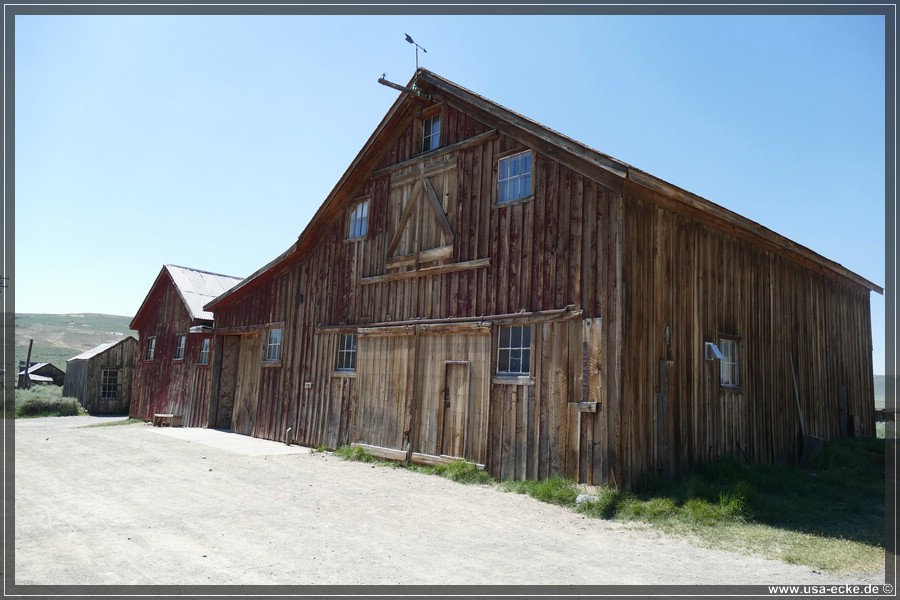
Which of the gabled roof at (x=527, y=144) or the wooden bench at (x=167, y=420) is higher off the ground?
Result: the gabled roof at (x=527, y=144)

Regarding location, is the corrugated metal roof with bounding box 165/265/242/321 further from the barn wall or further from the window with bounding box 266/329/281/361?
the barn wall

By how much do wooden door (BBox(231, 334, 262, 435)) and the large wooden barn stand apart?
2.27 feet

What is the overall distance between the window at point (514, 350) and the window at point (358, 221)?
5.75 m

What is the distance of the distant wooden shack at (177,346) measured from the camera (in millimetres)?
20953

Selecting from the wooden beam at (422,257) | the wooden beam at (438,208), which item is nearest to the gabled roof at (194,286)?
the wooden beam at (422,257)

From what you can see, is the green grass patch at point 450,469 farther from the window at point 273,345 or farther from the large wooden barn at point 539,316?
the window at point 273,345

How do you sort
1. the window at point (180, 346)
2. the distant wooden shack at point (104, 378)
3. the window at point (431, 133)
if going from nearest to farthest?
the window at point (431, 133) < the window at point (180, 346) < the distant wooden shack at point (104, 378)

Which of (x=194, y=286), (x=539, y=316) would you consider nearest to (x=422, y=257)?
(x=539, y=316)

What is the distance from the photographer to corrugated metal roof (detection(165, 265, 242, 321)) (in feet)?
73.0

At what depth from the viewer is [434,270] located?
12555mm

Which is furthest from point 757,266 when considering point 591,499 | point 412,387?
point 412,387

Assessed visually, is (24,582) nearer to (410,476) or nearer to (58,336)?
(410,476)

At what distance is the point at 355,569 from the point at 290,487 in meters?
4.59

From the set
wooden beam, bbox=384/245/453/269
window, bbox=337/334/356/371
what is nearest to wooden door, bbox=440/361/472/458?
wooden beam, bbox=384/245/453/269
